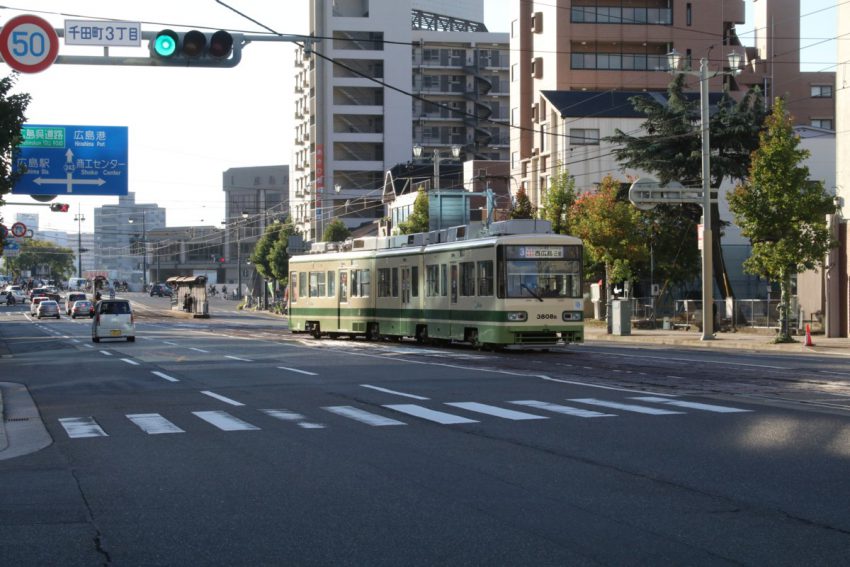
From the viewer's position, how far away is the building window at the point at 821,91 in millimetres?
88938

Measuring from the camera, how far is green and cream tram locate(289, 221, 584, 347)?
99.7ft

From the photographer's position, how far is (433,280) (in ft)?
114

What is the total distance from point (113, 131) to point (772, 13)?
6488cm

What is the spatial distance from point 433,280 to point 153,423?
20155 mm

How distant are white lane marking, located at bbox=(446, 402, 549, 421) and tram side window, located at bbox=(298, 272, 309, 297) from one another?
29940mm

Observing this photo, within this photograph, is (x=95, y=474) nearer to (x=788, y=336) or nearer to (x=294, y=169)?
(x=788, y=336)

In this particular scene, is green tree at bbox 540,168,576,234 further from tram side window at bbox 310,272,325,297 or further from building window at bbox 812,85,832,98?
building window at bbox 812,85,832,98

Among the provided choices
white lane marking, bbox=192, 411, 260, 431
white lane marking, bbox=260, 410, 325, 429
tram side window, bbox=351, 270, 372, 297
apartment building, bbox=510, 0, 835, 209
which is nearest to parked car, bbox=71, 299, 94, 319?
apartment building, bbox=510, 0, 835, 209

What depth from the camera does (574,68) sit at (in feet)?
254

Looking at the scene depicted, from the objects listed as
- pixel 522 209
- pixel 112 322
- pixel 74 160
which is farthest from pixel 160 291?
pixel 74 160

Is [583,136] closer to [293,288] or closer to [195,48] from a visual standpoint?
[293,288]

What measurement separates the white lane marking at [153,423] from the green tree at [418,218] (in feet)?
192

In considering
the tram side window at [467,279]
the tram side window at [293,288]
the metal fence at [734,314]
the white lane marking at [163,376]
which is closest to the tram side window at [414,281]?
the tram side window at [467,279]

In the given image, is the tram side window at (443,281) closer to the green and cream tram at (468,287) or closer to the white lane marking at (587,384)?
the green and cream tram at (468,287)
